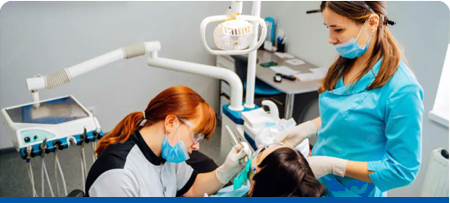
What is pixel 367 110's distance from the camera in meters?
1.14

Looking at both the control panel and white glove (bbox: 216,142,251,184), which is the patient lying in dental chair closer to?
white glove (bbox: 216,142,251,184)

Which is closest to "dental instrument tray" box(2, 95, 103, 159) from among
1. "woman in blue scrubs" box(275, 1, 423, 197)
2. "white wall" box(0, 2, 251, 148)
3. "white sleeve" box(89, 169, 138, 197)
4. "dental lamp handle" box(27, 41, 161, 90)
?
"dental lamp handle" box(27, 41, 161, 90)

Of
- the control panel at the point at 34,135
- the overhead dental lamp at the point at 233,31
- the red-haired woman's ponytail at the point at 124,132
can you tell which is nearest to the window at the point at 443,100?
the overhead dental lamp at the point at 233,31

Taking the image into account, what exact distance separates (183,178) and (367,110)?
2.46 feet

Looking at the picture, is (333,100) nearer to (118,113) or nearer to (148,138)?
(148,138)

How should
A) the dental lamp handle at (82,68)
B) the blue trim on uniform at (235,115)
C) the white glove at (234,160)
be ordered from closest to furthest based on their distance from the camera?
the white glove at (234,160) < the dental lamp handle at (82,68) < the blue trim on uniform at (235,115)

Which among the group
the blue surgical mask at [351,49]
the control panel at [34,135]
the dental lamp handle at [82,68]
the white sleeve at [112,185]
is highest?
the blue surgical mask at [351,49]

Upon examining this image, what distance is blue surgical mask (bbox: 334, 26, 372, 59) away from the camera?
1183 millimetres

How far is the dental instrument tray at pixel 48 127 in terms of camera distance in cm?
157

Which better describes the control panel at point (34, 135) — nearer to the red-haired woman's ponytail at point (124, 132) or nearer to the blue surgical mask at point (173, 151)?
the red-haired woman's ponytail at point (124, 132)

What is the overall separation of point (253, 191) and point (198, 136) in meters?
0.27

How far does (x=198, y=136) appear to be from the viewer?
1.22m

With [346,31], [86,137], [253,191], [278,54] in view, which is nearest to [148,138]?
[253,191]

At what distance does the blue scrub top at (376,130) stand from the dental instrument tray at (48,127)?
107cm
